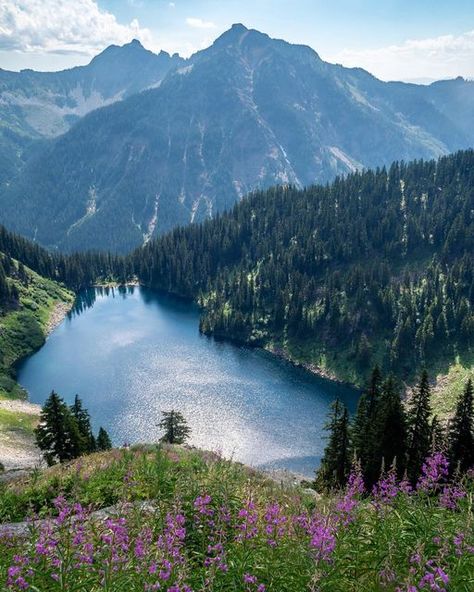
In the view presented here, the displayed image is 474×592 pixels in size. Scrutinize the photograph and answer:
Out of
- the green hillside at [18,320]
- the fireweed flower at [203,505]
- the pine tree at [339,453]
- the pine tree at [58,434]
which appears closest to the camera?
the fireweed flower at [203,505]

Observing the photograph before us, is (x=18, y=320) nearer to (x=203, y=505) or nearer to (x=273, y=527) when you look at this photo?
(x=203, y=505)

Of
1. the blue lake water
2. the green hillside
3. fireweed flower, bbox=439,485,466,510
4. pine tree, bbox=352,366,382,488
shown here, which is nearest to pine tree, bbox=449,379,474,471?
pine tree, bbox=352,366,382,488

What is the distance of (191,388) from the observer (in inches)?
5162

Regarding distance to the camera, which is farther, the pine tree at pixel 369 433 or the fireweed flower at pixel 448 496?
the pine tree at pixel 369 433

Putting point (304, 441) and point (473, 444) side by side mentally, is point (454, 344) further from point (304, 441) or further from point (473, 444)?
point (473, 444)

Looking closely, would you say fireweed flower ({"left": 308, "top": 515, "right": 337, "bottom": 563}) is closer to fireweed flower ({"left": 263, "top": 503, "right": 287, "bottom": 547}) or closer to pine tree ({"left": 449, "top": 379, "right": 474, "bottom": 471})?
fireweed flower ({"left": 263, "top": 503, "right": 287, "bottom": 547})

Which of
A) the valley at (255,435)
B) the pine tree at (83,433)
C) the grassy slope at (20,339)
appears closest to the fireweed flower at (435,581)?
the valley at (255,435)

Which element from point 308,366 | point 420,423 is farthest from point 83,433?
point 308,366

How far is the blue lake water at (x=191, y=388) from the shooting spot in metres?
106

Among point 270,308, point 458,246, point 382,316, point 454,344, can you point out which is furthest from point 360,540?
point 458,246

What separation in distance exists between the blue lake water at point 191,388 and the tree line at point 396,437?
75.9 ft

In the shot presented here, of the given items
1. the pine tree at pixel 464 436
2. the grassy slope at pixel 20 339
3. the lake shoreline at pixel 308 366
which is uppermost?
the pine tree at pixel 464 436

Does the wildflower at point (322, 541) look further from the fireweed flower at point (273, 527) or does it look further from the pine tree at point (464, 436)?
the pine tree at point (464, 436)

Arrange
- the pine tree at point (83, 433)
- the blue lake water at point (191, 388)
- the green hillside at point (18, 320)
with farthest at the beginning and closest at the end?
the green hillside at point (18, 320)
the blue lake water at point (191, 388)
the pine tree at point (83, 433)
